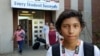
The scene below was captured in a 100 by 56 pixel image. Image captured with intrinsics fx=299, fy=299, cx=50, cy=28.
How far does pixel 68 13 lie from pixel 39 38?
19.3 m

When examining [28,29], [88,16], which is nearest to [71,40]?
[28,29]

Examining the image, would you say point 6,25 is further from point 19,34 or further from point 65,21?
point 65,21

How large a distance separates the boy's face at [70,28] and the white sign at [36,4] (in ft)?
59.1

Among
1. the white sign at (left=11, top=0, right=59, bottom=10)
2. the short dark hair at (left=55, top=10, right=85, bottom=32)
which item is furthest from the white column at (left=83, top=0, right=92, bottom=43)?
the short dark hair at (left=55, top=10, right=85, bottom=32)

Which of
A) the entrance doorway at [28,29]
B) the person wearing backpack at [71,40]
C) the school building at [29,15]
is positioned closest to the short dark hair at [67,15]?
the person wearing backpack at [71,40]

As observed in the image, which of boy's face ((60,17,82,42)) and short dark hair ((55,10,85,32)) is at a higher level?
short dark hair ((55,10,85,32))

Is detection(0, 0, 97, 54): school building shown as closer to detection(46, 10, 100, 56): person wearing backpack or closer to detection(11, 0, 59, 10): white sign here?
detection(11, 0, 59, 10): white sign

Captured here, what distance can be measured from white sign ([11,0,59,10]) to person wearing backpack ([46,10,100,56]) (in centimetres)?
1798

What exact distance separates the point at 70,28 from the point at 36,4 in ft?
63.1

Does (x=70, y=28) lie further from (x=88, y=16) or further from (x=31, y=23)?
(x=88, y=16)

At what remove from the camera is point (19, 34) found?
706 inches

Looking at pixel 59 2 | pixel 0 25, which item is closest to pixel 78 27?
pixel 0 25

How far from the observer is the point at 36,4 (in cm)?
2136

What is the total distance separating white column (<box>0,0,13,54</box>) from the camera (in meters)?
20.1
